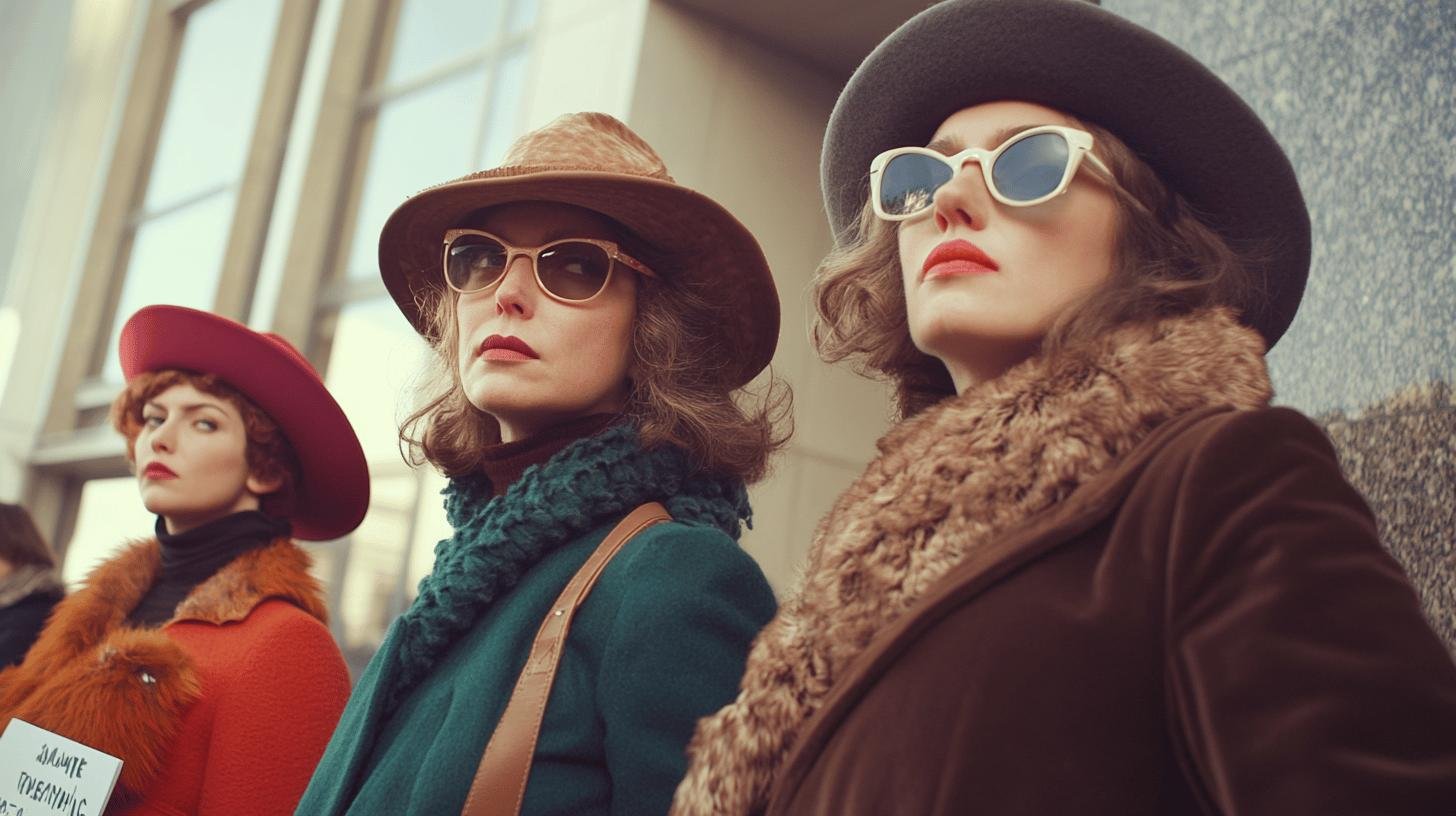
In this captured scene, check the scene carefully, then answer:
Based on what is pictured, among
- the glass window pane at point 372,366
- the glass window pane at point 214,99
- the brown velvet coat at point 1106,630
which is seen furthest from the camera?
the glass window pane at point 214,99

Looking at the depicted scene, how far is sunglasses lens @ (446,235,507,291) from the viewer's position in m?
2.09

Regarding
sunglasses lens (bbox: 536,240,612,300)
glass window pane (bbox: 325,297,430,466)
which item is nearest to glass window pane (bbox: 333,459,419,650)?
glass window pane (bbox: 325,297,430,466)

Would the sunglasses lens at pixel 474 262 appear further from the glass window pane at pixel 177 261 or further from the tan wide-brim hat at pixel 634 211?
the glass window pane at pixel 177 261

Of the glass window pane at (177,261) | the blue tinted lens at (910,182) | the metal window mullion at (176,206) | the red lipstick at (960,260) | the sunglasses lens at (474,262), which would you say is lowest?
the red lipstick at (960,260)

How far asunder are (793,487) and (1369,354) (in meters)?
2.86

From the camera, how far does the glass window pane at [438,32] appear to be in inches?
258

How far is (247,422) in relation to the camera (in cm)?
298

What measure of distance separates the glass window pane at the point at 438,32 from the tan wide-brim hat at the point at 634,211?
14.6 ft

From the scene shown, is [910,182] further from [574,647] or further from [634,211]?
[574,647]

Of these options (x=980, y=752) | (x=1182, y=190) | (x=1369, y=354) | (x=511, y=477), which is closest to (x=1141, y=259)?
(x=1182, y=190)

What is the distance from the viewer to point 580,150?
2.12 metres

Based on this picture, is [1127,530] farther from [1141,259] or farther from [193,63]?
[193,63]

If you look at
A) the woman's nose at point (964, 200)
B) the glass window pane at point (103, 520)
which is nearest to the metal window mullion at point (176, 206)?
the glass window pane at point (103, 520)

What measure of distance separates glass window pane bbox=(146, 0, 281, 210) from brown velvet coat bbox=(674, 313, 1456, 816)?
25.0ft
